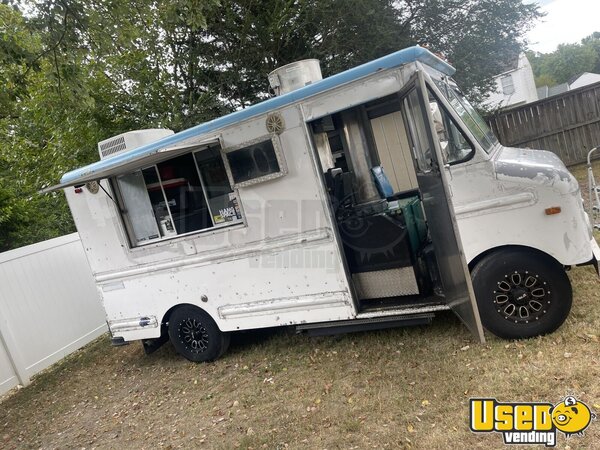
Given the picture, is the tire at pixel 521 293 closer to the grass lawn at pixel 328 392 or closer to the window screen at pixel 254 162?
the grass lawn at pixel 328 392

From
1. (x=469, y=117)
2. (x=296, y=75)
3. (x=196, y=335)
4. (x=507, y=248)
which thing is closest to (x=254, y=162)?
(x=296, y=75)

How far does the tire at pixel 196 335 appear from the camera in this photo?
5105mm

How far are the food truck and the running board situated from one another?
0.04 ft

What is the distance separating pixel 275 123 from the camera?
422 cm

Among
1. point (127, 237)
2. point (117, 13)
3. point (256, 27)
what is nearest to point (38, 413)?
point (127, 237)

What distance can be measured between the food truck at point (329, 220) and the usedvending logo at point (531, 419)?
21.4 inches

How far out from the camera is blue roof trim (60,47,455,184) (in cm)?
373

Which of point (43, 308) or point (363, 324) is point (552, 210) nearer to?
point (363, 324)

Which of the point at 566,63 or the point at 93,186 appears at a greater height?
the point at 566,63

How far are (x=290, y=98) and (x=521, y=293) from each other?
275 centimetres

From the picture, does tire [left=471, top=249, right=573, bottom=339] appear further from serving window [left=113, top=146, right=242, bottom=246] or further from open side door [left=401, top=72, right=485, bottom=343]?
serving window [left=113, top=146, right=242, bottom=246]

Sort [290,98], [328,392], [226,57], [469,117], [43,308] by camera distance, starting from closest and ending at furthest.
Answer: [328,392] → [469,117] → [290,98] → [43,308] → [226,57]

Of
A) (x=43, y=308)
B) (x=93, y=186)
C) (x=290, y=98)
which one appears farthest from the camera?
(x=43, y=308)

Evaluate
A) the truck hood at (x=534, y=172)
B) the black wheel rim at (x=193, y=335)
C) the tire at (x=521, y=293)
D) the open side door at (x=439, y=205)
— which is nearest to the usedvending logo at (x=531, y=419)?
the open side door at (x=439, y=205)
